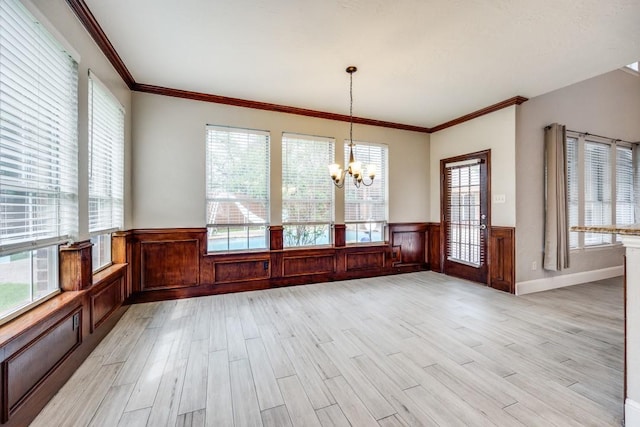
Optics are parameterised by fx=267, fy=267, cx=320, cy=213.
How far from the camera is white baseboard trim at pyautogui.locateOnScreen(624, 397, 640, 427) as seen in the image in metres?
1.44

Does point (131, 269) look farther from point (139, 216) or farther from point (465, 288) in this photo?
point (465, 288)

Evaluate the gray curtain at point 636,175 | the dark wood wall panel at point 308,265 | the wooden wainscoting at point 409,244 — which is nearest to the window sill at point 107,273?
the dark wood wall panel at point 308,265

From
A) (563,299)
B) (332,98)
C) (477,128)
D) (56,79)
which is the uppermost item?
(332,98)

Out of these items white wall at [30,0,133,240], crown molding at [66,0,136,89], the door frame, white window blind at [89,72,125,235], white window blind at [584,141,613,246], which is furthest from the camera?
white window blind at [584,141,613,246]

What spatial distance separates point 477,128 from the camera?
4.55 m

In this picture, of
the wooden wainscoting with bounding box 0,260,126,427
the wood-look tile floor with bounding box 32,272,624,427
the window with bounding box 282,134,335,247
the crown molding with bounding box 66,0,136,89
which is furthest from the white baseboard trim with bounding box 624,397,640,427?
the crown molding with bounding box 66,0,136,89

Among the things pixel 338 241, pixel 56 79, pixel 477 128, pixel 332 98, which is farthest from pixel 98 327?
pixel 477 128

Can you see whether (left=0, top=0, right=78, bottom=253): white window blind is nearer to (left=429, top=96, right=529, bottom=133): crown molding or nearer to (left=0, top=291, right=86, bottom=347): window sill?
(left=0, top=291, right=86, bottom=347): window sill

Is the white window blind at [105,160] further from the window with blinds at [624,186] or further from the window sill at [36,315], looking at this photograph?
the window with blinds at [624,186]

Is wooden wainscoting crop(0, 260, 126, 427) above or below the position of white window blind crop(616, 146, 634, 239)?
below

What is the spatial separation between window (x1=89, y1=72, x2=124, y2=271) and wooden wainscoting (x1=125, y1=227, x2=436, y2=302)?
35 centimetres

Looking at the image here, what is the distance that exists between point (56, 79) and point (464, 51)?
3.63 metres

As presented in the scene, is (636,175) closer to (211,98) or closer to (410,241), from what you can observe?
(410,241)

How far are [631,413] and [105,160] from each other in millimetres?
4529
